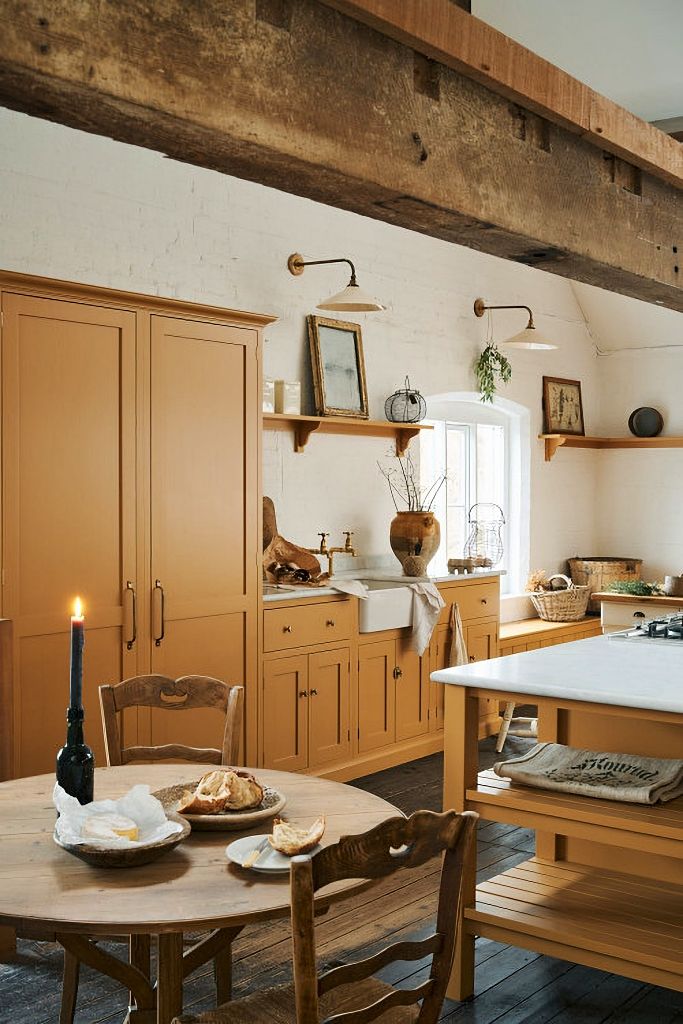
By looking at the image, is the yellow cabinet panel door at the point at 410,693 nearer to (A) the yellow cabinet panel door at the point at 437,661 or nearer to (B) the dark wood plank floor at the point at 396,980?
(A) the yellow cabinet panel door at the point at 437,661

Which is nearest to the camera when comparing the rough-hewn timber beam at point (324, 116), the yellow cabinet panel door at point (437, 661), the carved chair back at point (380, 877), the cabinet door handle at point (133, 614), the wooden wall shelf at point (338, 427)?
the rough-hewn timber beam at point (324, 116)

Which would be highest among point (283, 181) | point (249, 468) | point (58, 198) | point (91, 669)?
point (58, 198)

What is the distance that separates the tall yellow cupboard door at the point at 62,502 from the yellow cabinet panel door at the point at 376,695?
1597mm

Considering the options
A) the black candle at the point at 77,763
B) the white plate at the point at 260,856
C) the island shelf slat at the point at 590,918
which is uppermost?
the black candle at the point at 77,763

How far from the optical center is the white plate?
2051 mm

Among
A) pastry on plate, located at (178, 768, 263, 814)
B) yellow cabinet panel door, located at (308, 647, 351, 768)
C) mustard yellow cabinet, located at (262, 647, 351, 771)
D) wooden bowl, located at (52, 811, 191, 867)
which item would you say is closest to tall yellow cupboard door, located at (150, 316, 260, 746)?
mustard yellow cabinet, located at (262, 647, 351, 771)

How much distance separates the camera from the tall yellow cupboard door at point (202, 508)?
451cm

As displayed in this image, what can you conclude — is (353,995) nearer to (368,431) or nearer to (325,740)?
(325,740)

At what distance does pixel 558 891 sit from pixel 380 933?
2.23ft

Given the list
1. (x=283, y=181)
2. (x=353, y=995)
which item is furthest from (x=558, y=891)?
(x=283, y=181)

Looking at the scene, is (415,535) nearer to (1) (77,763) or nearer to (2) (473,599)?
(2) (473,599)

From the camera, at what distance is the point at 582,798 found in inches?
121

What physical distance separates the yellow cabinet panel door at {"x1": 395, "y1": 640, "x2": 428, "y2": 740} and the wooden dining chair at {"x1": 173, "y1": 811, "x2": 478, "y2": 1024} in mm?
3664

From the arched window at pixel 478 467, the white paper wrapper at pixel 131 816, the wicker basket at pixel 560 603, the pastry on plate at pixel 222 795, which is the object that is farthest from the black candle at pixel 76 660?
the wicker basket at pixel 560 603
